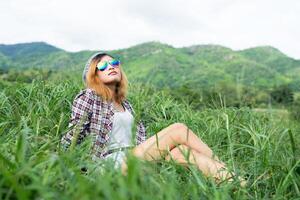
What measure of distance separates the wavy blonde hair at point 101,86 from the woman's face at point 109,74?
4 centimetres

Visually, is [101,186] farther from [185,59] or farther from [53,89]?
[185,59]

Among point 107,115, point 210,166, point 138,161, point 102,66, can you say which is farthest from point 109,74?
point 138,161

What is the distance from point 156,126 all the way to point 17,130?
2.37 metres

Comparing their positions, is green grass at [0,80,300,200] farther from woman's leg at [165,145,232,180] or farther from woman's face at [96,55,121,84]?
woman's face at [96,55,121,84]

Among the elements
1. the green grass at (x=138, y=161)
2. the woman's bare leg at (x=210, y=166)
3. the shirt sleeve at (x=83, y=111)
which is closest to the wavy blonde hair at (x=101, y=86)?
the shirt sleeve at (x=83, y=111)

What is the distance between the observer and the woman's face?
449cm

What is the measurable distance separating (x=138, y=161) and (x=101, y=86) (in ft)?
9.05

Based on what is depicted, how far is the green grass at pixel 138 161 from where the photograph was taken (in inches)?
68.4

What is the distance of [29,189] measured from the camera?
1709 millimetres

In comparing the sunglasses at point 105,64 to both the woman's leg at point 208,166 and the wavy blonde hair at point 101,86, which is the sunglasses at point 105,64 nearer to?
the wavy blonde hair at point 101,86

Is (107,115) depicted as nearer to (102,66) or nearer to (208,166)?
(102,66)

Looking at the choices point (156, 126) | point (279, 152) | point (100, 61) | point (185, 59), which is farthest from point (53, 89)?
point (185, 59)

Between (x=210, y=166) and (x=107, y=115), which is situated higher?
(x=107, y=115)

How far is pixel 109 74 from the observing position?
4516 millimetres
